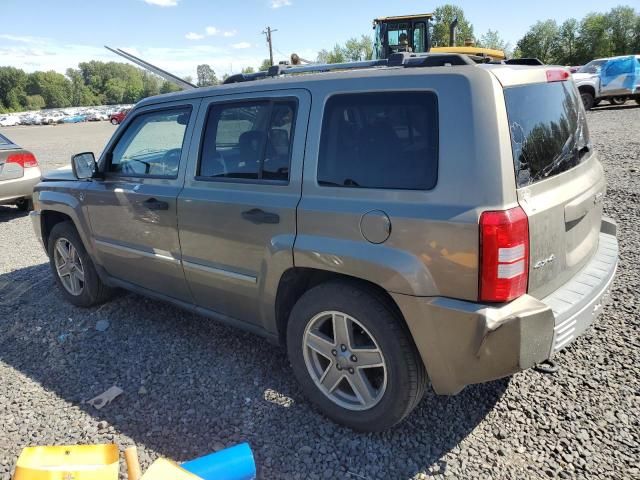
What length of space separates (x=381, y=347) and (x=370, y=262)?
45 centimetres

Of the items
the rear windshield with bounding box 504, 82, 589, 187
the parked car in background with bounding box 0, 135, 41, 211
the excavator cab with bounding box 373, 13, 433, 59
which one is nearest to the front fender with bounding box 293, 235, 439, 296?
the rear windshield with bounding box 504, 82, 589, 187

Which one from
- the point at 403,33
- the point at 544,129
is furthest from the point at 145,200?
the point at 403,33

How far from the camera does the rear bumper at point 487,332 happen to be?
2078 millimetres

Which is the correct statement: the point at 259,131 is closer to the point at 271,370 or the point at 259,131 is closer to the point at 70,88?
the point at 271,370

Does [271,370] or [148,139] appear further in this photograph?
[148,139]

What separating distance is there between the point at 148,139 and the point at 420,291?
256 centimetres

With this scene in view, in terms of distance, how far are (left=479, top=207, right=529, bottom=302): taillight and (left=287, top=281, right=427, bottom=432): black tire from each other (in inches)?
18.9

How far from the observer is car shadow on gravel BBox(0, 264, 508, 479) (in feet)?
8.22

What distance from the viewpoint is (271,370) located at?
3.27 meters

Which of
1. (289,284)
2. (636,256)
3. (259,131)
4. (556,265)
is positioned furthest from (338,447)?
(636,256)

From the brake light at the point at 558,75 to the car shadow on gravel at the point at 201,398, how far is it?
1.79m

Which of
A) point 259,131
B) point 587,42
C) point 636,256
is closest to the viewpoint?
point 259,131

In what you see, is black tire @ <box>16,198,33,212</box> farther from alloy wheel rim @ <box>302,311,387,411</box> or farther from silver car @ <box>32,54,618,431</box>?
alloy wheel rim @ <box>302,311,387,411</box>

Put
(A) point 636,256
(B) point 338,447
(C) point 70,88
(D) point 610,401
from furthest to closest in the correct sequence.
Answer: (C) point 70,88, (A) point 636,256, (D) point 610,401, (B) point 338,447
